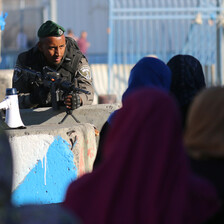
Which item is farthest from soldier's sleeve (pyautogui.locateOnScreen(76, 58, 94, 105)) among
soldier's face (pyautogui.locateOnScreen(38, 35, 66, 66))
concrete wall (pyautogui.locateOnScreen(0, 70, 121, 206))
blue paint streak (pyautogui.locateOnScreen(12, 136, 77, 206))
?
blue paint streak (pyautogui.locateOnScreen(12, 136, 77, 206))

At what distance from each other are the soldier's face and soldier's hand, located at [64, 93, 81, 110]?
0.51 meters

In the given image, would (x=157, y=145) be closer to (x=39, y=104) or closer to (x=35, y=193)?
(x=35, y=193)

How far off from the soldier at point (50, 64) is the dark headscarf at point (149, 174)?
11.5 feet

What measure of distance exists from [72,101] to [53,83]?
0.26 meters

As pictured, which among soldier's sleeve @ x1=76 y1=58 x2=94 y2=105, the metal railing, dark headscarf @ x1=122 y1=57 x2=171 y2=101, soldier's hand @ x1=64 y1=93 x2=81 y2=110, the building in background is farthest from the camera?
the building in background

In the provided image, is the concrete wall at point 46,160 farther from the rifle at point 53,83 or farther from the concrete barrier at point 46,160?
the rifle at point 53,83

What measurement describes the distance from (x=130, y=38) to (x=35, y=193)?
8.11 m

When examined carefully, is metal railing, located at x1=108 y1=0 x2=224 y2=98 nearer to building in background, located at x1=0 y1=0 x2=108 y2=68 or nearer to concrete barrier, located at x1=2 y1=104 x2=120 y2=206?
Answer: building in background, located at x1=0 y1=0 x2=108 y2=68

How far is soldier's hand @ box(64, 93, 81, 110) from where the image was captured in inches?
212

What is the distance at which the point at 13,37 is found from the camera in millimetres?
18797

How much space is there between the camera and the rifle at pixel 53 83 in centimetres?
545

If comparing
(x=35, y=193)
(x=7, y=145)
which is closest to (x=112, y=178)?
(x=7, y=145)

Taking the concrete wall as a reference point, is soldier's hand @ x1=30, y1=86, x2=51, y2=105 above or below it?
above

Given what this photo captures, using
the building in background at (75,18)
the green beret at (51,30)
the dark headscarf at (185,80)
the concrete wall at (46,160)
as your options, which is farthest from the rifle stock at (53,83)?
the building in background at (75,18)
